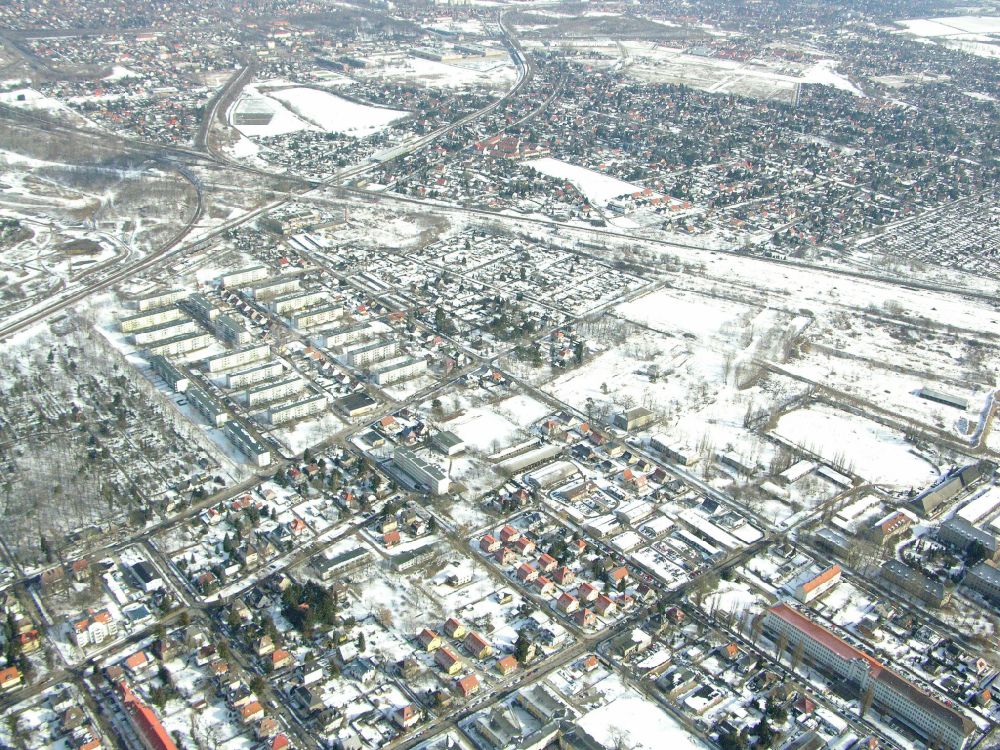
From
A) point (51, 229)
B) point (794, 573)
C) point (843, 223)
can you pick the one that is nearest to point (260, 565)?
point (794, 573)

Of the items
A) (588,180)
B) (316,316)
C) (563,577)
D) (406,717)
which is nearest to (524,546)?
(563,577)

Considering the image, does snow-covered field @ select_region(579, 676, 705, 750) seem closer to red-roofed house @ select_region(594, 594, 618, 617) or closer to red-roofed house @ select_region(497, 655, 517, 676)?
red-roofed house @ select_region(497, 655, 517, 676)

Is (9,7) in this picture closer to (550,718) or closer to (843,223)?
(843,223)

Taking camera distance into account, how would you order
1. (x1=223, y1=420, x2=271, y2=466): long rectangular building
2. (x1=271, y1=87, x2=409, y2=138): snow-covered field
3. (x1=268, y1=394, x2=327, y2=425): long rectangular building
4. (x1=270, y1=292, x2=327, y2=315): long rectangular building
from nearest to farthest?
(x1=223, y1=420, x2=271, y2=466): long rectangular building
(x1=268, y1=394, x2=327, y2=425): long rectangular building
(x1=270, y1=292, x2=327, y2=315): long rectangular building
(x1=271, y1=87, x2=409, y2=138): snow-covered field

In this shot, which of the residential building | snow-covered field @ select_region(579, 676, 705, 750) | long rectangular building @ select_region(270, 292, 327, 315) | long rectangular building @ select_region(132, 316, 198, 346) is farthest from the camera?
long rectangular building @ select_region(270, 292, 327, 315)

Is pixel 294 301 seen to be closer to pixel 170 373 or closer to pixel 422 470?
pixel 170 373

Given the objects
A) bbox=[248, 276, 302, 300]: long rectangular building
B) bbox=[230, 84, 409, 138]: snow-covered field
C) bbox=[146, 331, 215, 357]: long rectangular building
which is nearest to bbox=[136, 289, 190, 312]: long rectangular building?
bbox=[248, 276, 302, 300]: long rectangular building

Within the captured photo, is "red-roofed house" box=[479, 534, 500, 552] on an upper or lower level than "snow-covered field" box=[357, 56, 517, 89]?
lower
